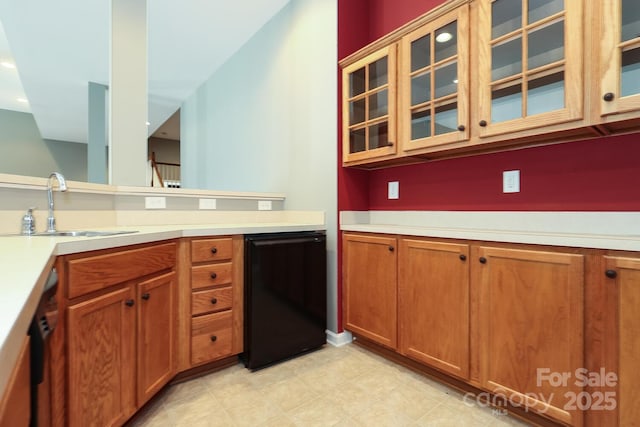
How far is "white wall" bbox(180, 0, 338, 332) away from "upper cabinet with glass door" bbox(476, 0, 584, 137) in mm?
1119

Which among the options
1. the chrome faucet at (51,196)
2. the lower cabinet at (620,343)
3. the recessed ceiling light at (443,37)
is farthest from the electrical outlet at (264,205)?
the lower cabinet at (620,343)

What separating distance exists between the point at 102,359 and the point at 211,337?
73cm

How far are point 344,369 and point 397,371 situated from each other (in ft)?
1.14

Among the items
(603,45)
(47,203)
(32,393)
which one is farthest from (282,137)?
(32,393)

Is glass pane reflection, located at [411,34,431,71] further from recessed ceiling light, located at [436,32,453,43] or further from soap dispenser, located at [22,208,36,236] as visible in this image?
soap dispenser, located at [22,208,36,236]

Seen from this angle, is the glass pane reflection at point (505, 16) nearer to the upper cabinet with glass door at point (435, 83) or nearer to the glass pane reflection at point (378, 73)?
the upper cabinet with glass door at point (435, 83)

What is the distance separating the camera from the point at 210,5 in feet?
9.62

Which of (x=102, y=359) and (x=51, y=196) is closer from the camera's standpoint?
(x=102, y=359)

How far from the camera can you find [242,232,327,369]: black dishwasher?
200 cm

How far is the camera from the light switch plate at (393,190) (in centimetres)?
246

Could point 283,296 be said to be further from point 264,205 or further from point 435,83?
point 435,83

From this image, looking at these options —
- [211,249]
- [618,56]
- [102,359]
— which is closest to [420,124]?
[618,56]

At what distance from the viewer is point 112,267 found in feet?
4.30

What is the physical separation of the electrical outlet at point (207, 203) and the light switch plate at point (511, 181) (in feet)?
6.89
